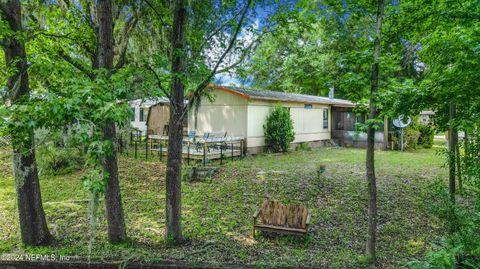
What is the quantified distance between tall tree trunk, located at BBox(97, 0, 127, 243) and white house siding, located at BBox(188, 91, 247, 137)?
8666mm

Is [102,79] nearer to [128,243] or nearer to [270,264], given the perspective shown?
[128,243]

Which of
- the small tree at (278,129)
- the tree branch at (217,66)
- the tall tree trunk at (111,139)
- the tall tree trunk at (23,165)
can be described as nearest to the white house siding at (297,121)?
the small tree at (278,129)

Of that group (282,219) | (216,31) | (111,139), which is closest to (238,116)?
(282,219)

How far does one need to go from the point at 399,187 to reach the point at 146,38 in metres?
8.31

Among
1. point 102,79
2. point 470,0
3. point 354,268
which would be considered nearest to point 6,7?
point 102,79

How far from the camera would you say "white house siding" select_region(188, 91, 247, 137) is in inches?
544

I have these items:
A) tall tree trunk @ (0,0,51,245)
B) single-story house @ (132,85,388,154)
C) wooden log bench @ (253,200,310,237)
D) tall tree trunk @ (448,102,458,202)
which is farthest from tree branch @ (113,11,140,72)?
tall tree trunk @ (448,102,458,202)

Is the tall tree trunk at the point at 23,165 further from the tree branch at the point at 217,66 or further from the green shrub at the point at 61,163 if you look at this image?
the green shrub at the point at 61,163

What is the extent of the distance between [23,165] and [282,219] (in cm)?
425

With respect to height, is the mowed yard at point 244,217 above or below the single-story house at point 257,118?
below

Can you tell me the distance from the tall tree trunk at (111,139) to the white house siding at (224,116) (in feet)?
28.4

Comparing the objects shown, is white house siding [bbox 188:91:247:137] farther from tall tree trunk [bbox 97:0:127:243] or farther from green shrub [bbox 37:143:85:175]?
tall tree trunk [bbox 97:0:127:243]

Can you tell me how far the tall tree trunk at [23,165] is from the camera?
4504 mm

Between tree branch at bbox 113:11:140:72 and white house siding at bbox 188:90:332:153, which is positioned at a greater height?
tree branch at bbox 113:11:140:72
